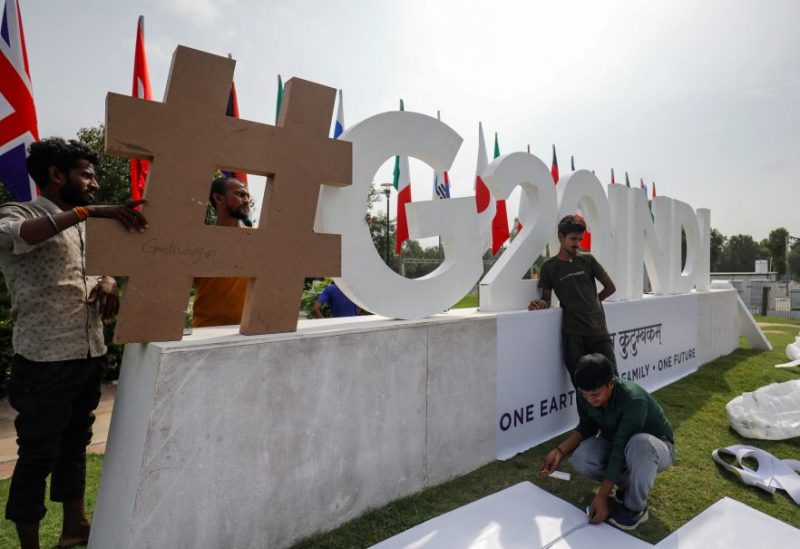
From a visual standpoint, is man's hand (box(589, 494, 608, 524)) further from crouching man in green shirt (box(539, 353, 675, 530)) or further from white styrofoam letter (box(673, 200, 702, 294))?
white styrofoam letter (box(673, 200, 702, 294))

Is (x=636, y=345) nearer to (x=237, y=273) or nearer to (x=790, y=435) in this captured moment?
(x=790, y=435)

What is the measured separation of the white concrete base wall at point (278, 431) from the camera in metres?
1.96

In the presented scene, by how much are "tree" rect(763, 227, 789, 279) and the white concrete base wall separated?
61928mm

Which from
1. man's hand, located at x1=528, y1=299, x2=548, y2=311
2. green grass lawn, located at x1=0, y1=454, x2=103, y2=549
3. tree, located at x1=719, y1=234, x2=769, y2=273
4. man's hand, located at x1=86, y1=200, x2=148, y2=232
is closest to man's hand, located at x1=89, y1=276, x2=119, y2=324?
man's hand, located at x1=86, y1=200, x2=148, y2=232

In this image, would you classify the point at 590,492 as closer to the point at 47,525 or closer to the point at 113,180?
the point at 47,525

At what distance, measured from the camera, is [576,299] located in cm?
409

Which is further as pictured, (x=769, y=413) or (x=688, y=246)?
(x=688, y=246)

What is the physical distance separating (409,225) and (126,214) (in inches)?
75.4

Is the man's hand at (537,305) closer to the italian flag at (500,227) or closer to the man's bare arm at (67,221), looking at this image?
the man's bare arm at (67,221)

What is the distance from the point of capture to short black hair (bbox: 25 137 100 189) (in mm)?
2076

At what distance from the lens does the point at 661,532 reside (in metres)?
2.58

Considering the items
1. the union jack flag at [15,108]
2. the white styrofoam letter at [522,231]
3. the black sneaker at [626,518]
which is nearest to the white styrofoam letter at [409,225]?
the white styrofoam letter at [522,231]

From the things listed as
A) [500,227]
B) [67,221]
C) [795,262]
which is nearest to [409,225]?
[67,221]

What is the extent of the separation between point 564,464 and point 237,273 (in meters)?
2.89
